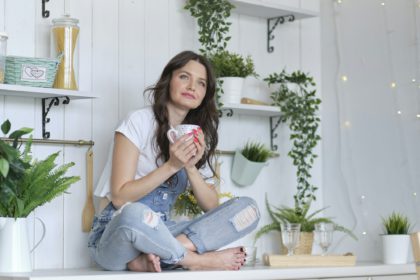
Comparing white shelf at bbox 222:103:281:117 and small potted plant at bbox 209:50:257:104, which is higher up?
small potted plant at bbox 209:50:257:104

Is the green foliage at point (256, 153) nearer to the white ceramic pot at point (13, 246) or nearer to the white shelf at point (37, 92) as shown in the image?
the white shelf at point (37, 92)

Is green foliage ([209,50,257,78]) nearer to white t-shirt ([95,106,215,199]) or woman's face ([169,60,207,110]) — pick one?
woman's face ([169,60,207,110])

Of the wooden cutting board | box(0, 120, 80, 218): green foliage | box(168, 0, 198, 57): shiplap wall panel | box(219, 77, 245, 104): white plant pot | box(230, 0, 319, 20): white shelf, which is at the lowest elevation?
the wooden cutting board

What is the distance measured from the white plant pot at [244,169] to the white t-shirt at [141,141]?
1.85 ft

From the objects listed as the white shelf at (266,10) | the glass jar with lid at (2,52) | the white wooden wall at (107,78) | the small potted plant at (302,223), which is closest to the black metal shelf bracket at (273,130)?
the white wooden wall at (107,78)

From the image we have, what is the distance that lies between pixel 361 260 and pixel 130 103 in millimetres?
1100

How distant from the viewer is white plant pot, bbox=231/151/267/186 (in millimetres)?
3289

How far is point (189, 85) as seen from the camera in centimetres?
284

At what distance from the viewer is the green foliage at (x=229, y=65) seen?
3.19m

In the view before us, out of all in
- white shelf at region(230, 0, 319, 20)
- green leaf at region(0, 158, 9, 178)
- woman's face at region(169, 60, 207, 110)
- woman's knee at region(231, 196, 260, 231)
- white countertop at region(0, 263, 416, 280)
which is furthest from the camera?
white shelf at region(230, 0, 319, 20)

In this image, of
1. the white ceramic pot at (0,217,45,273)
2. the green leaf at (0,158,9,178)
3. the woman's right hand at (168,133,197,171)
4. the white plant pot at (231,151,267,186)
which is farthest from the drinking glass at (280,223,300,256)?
the green leaf at (0,158,9,178)

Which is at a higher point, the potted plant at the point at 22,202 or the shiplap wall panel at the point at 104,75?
the shiplap wall panel at the point at 104,75

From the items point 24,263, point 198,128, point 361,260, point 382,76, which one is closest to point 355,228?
point 361,260

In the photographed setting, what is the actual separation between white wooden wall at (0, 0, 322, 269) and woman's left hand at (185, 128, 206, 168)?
411 millimetres
